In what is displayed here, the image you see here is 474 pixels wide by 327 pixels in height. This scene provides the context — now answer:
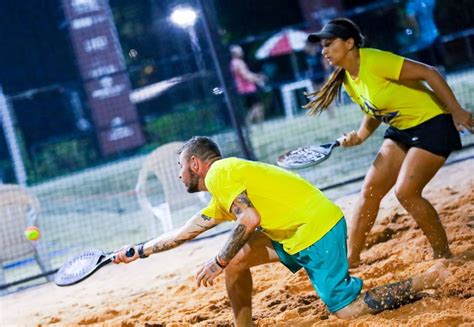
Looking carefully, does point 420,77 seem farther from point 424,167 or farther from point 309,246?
point 309,246

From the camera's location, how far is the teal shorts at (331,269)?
380 cm

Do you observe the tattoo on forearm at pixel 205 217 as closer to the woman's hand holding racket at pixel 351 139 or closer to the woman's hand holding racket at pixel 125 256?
the woman's hand holding racket at pixel 125 256

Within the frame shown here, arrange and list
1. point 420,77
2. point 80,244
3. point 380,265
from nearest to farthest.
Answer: point 420,77
point 380,265
point 80,244

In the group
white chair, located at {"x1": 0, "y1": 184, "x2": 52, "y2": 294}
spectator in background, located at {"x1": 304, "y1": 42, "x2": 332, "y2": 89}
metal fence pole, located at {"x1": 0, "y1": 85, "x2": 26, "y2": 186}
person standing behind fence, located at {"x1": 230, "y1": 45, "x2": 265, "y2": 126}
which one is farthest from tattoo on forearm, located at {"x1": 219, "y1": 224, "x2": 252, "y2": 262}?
spectator in background, located at {"x1": 304, "y1": 42, "x2": 332, "y2": 89}

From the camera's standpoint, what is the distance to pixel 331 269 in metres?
3.81

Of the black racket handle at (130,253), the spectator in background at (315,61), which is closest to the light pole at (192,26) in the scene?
the black racket handle at (130,253)

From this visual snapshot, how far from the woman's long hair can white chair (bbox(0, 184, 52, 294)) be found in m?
3.88

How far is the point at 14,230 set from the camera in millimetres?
7383

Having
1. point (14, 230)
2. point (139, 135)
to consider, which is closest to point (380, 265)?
point (14, 230)

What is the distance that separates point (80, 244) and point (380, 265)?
497 centimetres

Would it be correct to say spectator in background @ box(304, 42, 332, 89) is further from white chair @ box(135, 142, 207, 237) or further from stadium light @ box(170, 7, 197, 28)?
white chair @ box(135, 142, 207, 237)

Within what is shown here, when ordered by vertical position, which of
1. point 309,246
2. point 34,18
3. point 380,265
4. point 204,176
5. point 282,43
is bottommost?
point 380,265

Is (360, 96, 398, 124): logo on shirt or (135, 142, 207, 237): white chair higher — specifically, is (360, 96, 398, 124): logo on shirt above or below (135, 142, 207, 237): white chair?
above

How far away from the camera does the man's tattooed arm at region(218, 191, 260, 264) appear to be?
3.43 meters
